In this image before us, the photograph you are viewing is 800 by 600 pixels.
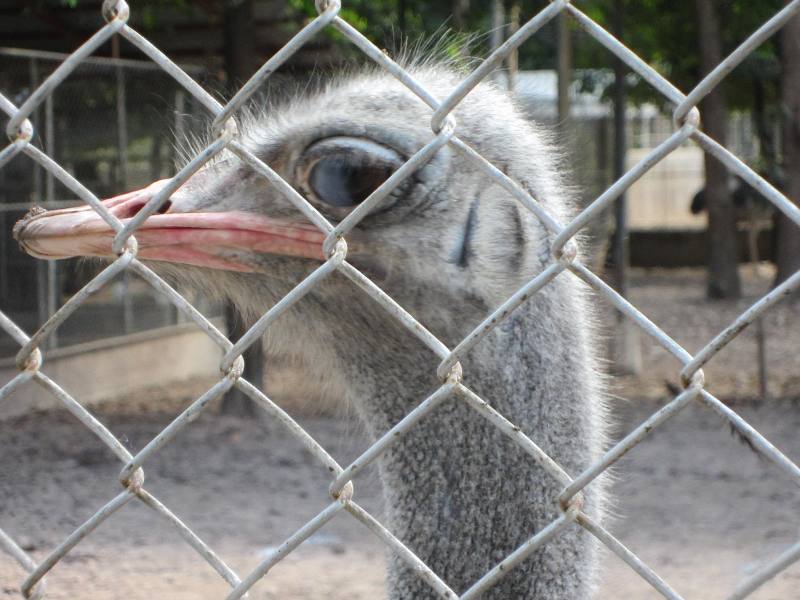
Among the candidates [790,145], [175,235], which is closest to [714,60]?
[790,145]

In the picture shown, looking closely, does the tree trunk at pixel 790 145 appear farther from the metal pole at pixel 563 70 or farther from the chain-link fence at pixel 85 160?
the chain-link fence at pixel 85 160

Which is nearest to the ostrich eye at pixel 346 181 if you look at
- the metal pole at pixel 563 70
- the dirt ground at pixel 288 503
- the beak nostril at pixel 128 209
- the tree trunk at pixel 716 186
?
the beak nostril at pixel 128 209

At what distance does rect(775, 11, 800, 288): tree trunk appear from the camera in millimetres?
7828

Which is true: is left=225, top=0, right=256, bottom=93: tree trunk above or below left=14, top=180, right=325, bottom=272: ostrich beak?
above

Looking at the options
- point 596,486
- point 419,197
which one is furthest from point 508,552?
point 419,197

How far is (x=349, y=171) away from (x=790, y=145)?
6.70m

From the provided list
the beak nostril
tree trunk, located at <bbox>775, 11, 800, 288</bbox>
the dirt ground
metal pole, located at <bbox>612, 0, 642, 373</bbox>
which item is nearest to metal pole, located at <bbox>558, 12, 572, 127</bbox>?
metal pole, located at <bbox>612, 0, 642, 373</bbox>

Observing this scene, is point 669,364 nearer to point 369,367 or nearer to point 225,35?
point 225,35

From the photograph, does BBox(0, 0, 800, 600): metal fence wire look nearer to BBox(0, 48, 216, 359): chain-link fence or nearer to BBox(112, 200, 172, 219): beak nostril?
BBox(112, 200, 172, 219): beak nostril

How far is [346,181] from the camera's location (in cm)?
208

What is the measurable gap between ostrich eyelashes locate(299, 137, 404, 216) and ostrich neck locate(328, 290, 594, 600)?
382 mm

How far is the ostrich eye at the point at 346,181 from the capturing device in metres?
2.07

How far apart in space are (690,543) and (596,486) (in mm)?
3199

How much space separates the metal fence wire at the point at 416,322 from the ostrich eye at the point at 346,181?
1.62ft
